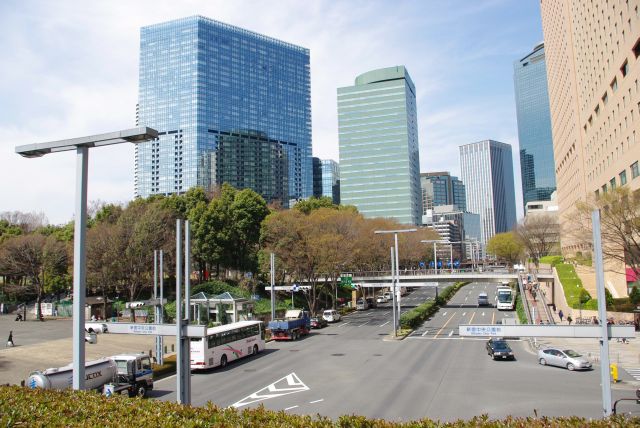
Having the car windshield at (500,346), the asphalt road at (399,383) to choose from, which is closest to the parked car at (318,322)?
the asphalt road at (399,383)

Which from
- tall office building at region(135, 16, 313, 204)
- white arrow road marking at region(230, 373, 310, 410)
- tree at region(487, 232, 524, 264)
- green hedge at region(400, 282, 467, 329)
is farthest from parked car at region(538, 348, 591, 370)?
tall office building at region(135, 16, 313, 204)

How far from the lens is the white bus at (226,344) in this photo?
1253 inches

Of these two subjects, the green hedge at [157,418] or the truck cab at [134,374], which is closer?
the green hedge at [157,418]

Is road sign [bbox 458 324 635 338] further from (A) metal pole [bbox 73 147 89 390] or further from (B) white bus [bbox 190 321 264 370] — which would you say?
(B) white bus [bbox 190 321 264 370]

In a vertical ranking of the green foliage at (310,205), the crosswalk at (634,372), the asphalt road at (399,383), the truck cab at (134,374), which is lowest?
the crosswalk at (634,372)

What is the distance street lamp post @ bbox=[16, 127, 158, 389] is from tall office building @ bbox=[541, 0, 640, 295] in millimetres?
47720

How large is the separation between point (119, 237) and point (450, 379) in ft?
161

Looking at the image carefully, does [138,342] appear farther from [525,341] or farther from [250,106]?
[250,106]

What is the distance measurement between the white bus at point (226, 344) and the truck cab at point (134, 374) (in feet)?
11.8

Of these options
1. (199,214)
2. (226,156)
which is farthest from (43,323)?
(226,156)

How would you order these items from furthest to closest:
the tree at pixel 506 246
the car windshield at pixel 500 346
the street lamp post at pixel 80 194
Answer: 1. the tree at pixel 506 246
2. the car windshield at pixel 500 346
3. the street lamp post at pixel 80 194

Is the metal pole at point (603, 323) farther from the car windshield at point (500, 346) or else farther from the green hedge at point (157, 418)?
the car windshield at point (500, 346)

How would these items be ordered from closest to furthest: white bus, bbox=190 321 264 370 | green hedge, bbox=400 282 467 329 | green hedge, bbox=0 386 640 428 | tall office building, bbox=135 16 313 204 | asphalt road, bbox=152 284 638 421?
green hedge, bbox=0 386 640 428, asphalt road, bbox=152 284 638 421, white bus, bbox=190 321 264 370, green hedge, bbox=400 282 467 329, tall office building, bbox=135 16 313 204

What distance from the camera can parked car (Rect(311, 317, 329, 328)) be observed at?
55.5 metres
